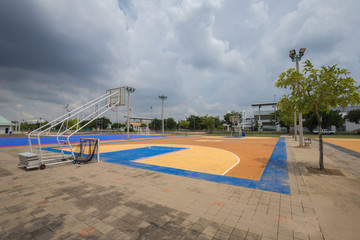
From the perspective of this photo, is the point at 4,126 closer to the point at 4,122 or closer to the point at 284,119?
the point at 4,122

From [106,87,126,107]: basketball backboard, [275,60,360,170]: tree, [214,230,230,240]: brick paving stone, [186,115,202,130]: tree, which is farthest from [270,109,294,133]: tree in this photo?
[214,230,230,240]: brick paving stone

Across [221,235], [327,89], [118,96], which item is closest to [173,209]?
[221,235]

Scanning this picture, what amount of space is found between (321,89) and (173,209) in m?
9.37

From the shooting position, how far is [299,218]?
13.2 ft

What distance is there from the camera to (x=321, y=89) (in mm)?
8117

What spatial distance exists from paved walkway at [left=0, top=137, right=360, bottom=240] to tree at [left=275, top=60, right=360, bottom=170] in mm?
3652

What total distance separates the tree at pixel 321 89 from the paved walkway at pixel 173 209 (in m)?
3.65

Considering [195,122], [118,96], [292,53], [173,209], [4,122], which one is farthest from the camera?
[195,122]

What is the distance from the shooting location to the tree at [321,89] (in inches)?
302

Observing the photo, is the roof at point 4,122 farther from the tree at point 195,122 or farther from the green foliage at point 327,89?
the green foliage at point 327,89

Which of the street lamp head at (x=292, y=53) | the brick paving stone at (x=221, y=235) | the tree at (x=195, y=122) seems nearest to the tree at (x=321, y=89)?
the brick paving stone at (x=221, y=235)

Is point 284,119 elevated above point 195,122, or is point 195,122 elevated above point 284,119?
point 195,122

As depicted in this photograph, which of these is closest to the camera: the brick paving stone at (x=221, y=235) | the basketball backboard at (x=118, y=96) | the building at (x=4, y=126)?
the brick paving stone at (x=221, y=235)

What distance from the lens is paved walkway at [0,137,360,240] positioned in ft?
11.6
